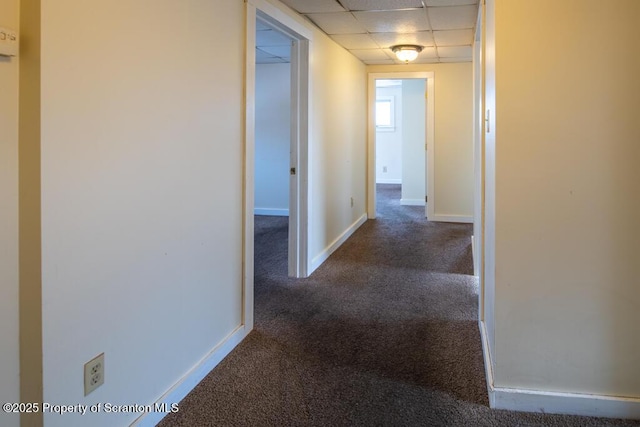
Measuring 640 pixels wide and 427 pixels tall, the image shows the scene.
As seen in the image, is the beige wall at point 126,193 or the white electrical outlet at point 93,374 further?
the white electrical outlet at point 93,374

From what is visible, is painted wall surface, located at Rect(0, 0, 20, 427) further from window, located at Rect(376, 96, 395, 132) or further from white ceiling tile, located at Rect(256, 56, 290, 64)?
window, located at Rect(376, 96, 395, 132)

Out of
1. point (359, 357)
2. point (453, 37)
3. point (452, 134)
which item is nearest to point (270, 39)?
point (453, 37)

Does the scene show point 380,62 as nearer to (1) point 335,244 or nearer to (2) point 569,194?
(1) point 335,244

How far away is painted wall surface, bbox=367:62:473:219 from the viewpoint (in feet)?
19.7

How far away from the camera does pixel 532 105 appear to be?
1.72 metres

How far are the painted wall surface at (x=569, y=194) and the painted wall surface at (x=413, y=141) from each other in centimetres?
611

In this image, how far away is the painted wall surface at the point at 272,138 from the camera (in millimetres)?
6656

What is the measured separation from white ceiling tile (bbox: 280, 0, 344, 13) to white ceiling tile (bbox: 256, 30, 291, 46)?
1.07m

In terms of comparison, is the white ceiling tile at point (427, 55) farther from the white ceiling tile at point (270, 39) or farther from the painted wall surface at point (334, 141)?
the white ceiling tile at point (270, 39)

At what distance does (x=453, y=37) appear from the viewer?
14.4ft

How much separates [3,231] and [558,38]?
1881 millimetres

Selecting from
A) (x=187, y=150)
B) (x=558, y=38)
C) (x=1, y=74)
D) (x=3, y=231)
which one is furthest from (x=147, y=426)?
(x=558, y=38)

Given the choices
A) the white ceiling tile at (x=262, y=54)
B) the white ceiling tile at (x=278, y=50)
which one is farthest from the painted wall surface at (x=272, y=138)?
the white ceiling tile at (x=278, y=50)

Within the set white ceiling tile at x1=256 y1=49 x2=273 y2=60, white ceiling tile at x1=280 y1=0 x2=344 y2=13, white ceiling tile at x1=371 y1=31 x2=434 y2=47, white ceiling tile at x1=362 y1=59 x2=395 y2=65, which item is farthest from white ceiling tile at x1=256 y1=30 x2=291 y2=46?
white ceiling tile at x1=362 y1=59 x2=395 y2=65
